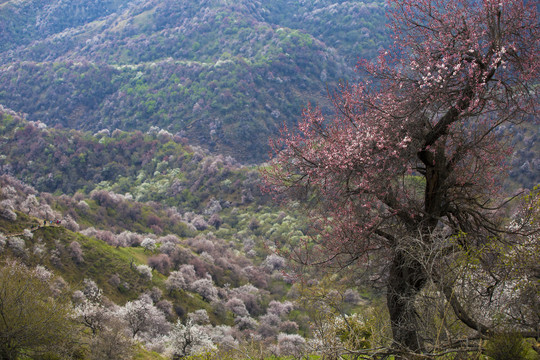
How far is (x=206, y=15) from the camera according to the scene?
6038 inches

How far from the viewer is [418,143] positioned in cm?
779

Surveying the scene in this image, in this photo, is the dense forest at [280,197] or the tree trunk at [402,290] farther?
the tree trunk at [402,290]

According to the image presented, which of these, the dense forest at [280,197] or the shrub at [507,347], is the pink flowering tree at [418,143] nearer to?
the dense forest at [280,197]

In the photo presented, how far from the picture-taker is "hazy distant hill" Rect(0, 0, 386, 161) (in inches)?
4638

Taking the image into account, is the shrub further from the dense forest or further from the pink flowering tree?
the pink flowering tree

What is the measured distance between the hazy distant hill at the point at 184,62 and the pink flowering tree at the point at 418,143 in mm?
91501

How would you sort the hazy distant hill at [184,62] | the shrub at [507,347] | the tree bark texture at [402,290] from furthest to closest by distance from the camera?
the hazy distant hill at [184,62], the tree bark texture at [402,290], the shrub at [507,347]

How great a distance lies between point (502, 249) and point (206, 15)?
→ 538ft

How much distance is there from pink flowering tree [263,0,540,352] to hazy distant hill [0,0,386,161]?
9150 centimetres

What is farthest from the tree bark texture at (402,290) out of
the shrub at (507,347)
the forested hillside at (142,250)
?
the shrub at (507,347)

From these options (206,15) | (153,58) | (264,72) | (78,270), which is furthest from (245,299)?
(206,15)

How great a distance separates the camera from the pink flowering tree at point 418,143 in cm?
735

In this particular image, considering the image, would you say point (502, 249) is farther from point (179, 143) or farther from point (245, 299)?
point (179, 143)

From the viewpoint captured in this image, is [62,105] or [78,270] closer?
[78,270]
